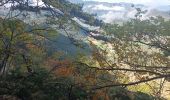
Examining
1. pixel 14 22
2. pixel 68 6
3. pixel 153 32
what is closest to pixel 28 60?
pixel 14 22

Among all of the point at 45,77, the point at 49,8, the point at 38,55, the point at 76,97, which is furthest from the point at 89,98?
the point at 38,55

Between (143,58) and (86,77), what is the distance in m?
8.87

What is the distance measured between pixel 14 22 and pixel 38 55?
4419 mm

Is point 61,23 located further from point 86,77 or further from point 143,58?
point 143,58

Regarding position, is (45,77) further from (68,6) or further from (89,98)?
(68,6)

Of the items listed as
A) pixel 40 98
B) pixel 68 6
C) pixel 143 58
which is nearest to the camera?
pixel 40 98

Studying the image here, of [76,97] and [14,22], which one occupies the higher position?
[14,22]

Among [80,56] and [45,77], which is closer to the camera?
[45,77]

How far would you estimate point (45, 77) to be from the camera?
13.4 metres

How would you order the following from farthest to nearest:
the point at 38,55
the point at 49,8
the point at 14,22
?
the point at 38,55 → the point at 49,8 → the point at 14,22

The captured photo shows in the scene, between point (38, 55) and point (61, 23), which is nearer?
point (61, 23)

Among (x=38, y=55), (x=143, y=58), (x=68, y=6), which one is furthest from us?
(x=143, y=58)

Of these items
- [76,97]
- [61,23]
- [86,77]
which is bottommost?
[76,97]

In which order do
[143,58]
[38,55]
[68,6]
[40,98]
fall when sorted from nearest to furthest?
1. [40,98]
2. [68,6]
3. [38,55]
4. [143,58]
